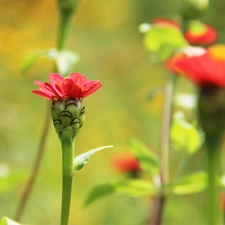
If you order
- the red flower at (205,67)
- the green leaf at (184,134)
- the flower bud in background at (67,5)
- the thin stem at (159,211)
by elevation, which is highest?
the flower bud in background at (67,5)

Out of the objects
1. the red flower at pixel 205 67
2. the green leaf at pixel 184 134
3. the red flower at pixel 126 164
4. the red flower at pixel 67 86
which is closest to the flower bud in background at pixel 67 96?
the red flower at pixel 67 86

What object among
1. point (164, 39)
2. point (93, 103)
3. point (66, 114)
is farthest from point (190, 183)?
point (93, 103)

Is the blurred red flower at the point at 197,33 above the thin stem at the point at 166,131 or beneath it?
above

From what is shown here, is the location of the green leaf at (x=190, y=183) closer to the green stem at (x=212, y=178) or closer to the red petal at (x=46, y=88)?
the green stem at (x=212, y=178)

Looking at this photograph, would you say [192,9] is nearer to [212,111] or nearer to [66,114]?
[212,111]

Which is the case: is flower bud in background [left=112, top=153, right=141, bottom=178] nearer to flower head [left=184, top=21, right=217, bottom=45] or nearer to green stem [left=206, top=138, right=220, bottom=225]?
flower head [left=184, top=21, right=217, bottom=45]

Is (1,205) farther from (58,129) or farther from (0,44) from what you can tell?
(58,129)

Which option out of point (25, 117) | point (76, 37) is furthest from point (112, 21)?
point (25, 117)
